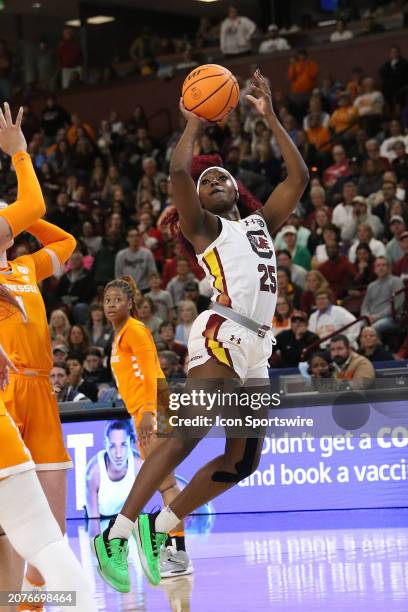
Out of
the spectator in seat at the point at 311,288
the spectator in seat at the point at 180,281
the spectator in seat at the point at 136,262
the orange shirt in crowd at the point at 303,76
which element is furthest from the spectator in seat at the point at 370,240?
the orange shirt in crowd at the point at 303,76

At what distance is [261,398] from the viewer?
6.47m

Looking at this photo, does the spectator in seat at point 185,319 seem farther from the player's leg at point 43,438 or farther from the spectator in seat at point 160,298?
the player's leg at point 43,438

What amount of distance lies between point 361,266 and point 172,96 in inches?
362

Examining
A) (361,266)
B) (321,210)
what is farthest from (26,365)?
(321,210)

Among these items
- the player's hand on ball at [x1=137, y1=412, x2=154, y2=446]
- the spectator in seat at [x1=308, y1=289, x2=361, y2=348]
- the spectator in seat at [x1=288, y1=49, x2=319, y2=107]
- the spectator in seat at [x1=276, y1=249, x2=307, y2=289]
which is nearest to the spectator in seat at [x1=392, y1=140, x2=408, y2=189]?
the spectator in seat at [x1=276, y1=249, x2=307, y2=289]

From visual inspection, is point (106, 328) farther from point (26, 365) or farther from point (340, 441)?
point (26, 365)

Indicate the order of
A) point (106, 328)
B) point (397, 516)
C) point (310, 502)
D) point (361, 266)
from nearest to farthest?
point (397, 516), point (310, 502), point (361, 266), point (106, 328)

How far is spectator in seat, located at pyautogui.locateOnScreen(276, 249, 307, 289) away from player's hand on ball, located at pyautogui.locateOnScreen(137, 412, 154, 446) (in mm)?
6107

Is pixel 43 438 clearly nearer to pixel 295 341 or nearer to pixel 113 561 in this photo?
pixel 113 561

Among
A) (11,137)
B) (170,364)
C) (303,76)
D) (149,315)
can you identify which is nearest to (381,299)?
(170,364)

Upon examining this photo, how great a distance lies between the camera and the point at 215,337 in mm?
6188

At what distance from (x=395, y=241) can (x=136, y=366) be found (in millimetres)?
6352

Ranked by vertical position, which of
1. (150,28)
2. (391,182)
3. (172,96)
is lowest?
(391,182)

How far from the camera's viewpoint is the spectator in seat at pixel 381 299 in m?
13.5
